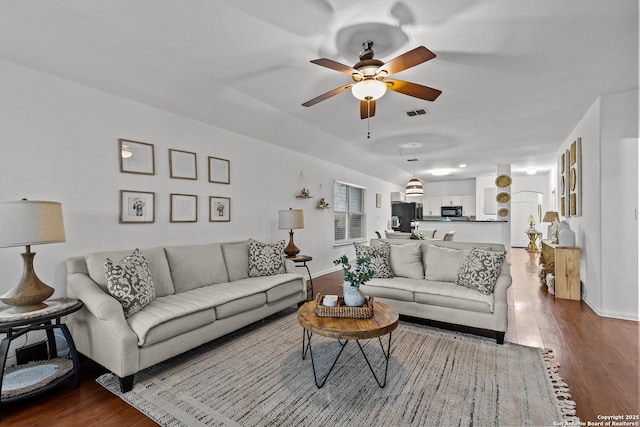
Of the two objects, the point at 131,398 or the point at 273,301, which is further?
the point at 273,301

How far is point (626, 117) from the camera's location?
3596 millimetres

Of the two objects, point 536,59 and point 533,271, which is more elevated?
point 536,59

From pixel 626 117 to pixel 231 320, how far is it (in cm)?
504

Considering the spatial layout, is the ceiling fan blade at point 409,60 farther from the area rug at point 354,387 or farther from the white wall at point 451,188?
the white wall at point 451,188

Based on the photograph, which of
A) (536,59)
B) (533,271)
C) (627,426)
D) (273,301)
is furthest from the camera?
(533,271)

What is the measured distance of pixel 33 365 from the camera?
2.31 meters

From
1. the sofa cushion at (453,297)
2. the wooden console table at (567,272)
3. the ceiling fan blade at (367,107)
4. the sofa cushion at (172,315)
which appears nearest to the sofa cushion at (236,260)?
the sofa cushion at (172,315)

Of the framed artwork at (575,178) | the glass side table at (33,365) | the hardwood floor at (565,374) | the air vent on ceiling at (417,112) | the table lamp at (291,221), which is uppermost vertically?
the air vent on ceiling at (417,112)

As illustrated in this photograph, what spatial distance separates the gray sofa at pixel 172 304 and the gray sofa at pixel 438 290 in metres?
1.24

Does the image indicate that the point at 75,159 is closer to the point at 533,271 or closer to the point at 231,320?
the point at 231,320

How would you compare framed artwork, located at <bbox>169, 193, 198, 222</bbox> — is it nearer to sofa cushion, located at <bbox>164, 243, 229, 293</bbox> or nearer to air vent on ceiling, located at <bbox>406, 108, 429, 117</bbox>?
sofa cushion, located at <bbox>164, 243, 229, 293</bbox>

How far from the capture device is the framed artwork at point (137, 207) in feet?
10.6

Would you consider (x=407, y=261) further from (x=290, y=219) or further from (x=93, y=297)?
(x=93, y=297)

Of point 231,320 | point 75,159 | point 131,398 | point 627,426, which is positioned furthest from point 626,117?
point 75,159
